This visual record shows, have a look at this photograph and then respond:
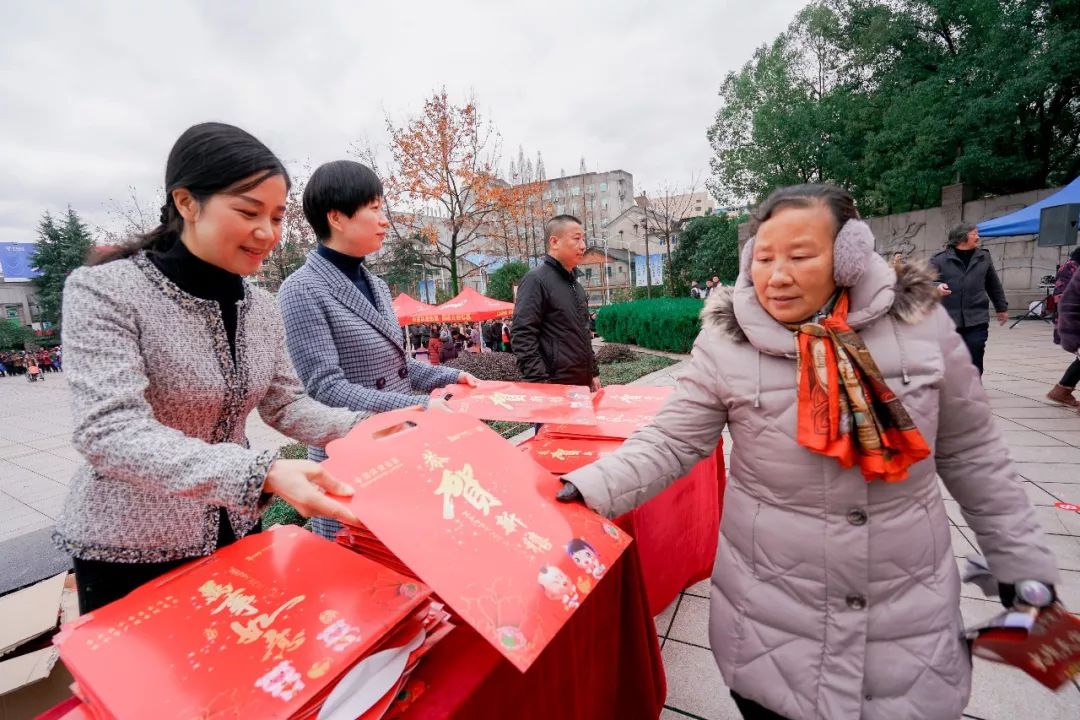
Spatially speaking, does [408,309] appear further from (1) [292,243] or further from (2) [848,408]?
(2) [848,408]

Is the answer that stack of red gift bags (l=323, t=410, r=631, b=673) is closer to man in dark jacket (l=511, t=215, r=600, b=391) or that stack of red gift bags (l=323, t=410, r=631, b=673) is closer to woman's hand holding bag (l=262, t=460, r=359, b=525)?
woman's hand holding bag (l=262, t=460, r=359, b=525)

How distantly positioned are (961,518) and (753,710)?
2656 mm

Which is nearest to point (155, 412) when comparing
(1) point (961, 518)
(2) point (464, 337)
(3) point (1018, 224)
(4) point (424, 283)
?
(1) point (961, 518)

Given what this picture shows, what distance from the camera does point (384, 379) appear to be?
1.75 metres

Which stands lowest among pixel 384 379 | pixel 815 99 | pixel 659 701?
pixel 659 701

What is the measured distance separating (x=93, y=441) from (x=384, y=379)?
0.92 m

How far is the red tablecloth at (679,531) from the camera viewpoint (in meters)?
2.05

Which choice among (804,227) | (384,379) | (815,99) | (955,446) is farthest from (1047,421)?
(815,99)

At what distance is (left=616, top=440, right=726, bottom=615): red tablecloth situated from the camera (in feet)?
6.72

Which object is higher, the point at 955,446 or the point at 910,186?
the point at 910,186

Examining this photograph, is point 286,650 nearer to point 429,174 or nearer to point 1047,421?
point 1047,421

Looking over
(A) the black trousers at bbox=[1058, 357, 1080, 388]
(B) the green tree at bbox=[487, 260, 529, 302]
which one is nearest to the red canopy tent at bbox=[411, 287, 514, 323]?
(B) the green tree at bbox=[487, 260, 529, 302]

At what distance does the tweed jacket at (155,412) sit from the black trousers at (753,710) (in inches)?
46.7

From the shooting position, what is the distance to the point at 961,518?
2994mm
